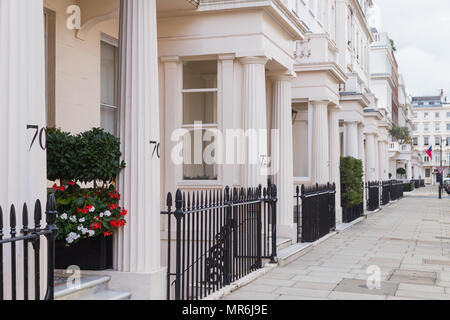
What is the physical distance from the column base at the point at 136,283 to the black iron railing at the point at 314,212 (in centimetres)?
557

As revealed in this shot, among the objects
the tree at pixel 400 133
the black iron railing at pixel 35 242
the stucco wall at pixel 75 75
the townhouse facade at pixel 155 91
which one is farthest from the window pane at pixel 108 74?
the tree at pixel 400 133

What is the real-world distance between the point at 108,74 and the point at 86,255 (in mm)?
4507

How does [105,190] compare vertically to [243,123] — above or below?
below

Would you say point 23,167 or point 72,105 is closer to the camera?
point 23,167

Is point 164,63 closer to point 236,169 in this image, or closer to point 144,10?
point 236,169

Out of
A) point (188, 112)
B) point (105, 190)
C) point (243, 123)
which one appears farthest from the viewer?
point (188, 112)

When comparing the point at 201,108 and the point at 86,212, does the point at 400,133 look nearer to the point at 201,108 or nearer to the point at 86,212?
the point at 201,108

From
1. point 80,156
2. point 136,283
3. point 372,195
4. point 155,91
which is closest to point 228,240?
point 136,283

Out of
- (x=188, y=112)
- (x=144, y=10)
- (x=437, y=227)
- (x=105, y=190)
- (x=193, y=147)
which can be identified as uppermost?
(x=144, y=10)

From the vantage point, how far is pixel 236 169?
34.7ft

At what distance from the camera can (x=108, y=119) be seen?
1018 cm

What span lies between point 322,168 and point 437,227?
482 cm

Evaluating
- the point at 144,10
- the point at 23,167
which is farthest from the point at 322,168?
the point at 23,167

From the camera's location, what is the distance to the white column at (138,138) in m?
6.54
